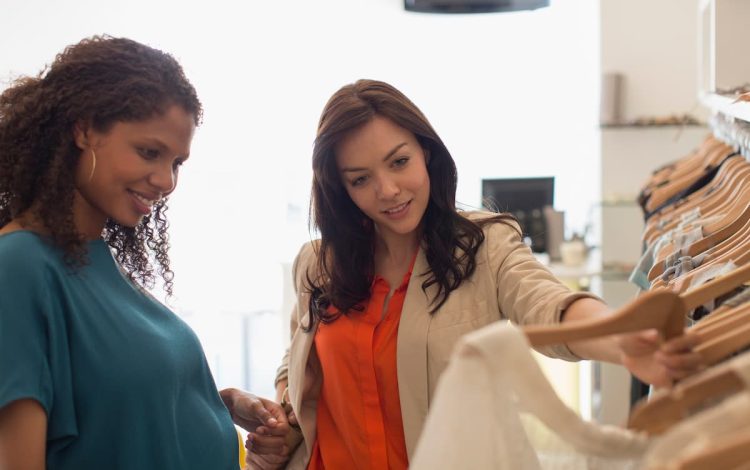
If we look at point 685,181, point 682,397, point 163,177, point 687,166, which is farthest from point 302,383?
point 687,166

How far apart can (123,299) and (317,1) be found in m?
4.50

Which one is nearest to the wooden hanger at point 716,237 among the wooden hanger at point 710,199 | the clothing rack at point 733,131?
the wooden hanger at point 710,199

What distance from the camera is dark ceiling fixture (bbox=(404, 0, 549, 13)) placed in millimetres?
5680

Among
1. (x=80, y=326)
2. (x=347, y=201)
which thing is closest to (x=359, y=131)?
(x=347, y=201)

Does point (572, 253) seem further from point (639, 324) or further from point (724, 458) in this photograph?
point (724, 458)

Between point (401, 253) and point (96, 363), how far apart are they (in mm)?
733

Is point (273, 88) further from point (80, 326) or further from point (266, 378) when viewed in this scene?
point (80, 326)

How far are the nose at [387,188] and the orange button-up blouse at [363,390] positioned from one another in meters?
0.20

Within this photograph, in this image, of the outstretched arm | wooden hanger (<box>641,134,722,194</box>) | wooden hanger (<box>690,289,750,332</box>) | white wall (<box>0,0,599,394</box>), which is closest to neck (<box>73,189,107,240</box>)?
the outstretched arm

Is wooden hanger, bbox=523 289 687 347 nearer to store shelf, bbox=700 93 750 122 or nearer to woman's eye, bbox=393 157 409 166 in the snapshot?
store shelf, bbox=700 93 750 122

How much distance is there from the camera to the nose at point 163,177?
1500 millimetres

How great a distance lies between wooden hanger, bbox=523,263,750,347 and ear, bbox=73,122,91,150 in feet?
2.77

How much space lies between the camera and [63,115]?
4.76ft

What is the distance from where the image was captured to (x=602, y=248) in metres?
4.48
